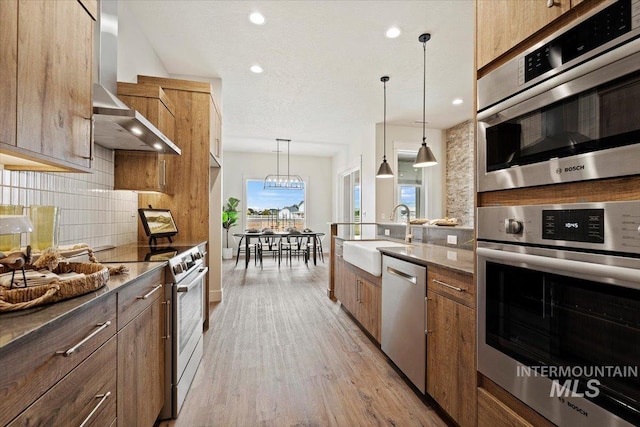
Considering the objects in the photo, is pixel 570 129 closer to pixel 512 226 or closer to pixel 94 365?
pixel 512 226

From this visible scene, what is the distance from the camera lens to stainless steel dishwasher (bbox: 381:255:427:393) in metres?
1.78

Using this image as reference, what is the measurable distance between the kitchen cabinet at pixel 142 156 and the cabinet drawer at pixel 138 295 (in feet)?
3.85

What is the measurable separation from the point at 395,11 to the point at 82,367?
10.4ft

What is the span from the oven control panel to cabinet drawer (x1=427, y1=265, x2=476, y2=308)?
0.31 m

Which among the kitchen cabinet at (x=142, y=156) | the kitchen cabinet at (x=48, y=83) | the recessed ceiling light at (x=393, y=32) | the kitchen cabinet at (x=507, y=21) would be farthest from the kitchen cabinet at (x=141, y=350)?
the recessed ceiling light at (x=393, y=32)

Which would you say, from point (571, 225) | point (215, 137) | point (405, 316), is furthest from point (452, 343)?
point (215, 137)

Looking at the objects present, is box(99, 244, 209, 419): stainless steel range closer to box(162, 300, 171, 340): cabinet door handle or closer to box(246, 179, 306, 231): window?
box(162, 300, 171, 340): cabinet door handle

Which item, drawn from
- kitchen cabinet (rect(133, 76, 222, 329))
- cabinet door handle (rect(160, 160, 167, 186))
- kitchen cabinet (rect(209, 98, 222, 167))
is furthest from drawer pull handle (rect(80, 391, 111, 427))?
kitchen cabinet (rect(209, 98, 222, 167))

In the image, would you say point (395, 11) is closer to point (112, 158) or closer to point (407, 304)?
point (407, 304)

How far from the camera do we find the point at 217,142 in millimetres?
3574

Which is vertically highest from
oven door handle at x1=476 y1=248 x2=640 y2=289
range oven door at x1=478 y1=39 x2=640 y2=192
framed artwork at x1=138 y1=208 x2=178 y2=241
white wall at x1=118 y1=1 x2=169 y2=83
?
white wall at x1=118 y1=1 x2=169 y2=83

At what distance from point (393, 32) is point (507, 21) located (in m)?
1.96

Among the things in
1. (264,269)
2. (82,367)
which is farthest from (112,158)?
(264,269)

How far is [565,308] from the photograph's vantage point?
96 cm
